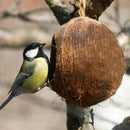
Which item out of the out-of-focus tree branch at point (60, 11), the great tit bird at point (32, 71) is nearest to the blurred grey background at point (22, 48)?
the out-of-focus tree branch at point (60, 11)

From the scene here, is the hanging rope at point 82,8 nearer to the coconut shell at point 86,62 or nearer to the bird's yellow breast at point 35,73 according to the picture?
the coconut shell at point 86,62

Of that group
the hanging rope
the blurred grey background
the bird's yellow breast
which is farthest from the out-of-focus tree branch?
the blurred grey background

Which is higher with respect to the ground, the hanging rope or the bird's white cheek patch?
the hanging rope

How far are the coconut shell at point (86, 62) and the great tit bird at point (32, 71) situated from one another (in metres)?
0.28

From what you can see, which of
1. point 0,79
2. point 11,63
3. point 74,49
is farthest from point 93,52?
point 11,63

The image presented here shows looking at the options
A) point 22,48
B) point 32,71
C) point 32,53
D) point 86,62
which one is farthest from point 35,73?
point 22,48

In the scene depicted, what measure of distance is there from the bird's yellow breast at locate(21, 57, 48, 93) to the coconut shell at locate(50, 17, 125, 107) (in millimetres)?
241

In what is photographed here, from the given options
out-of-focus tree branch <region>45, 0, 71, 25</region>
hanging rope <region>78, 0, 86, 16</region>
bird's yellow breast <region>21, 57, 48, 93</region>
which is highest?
hanging rope <region>78, 0, 86, 16</region>

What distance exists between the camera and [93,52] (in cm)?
237

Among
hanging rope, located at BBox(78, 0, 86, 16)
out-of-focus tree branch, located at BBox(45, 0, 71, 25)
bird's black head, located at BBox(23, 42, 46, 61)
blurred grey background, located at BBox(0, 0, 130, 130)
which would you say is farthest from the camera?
blurred grey background, located at BBox(0, 0, 130, 130)

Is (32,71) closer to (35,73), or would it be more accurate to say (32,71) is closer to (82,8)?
(35,73)

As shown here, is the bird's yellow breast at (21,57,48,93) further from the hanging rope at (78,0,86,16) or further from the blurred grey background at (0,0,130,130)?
the blurred grey background at (0,0,130,130)

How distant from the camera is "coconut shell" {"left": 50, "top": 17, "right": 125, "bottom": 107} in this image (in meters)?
2.37

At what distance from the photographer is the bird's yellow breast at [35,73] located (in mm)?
2756
